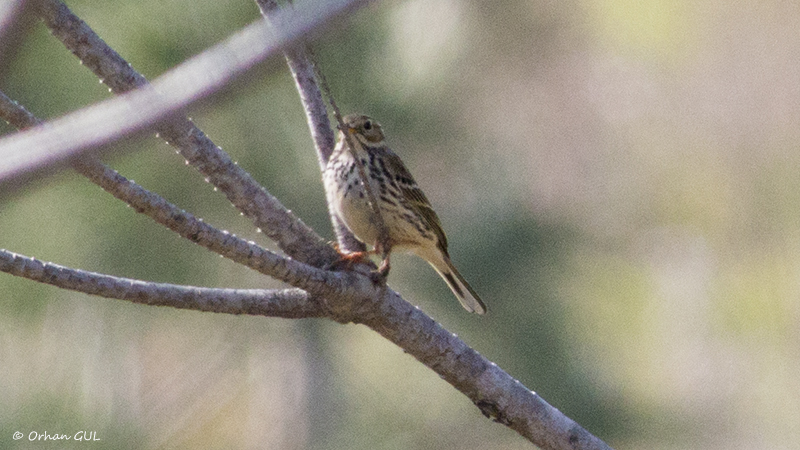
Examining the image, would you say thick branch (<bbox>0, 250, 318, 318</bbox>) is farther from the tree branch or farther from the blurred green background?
the blurred green background

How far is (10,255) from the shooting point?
3.89 feet

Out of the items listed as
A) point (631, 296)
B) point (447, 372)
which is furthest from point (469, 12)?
point (447, 372)

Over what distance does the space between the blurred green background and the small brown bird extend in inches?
30.4

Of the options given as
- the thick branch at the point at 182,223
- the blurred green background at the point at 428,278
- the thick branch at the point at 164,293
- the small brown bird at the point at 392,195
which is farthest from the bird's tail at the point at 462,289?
the thick branch at the point at 182,223

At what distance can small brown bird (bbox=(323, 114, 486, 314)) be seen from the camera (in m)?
2.67

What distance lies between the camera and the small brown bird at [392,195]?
267cm

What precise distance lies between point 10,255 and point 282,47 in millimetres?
786

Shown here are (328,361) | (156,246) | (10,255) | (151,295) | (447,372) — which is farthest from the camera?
(328,361)

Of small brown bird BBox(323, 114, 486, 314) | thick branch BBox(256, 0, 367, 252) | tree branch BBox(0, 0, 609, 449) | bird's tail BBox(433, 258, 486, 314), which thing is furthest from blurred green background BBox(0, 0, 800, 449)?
bird's tail BBox(433, 258, 486, 314)

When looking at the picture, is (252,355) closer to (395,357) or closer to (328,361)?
(328,361)

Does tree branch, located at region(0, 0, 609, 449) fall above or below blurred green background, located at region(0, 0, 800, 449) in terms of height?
above

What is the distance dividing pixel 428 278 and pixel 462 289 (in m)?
1.13

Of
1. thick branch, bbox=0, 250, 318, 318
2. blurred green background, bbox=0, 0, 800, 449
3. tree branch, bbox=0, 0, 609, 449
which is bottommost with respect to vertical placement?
blurred green background, bbox=0, 0, 800, 449

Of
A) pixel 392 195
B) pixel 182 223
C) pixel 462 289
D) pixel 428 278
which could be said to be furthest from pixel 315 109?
pixel 428 278
